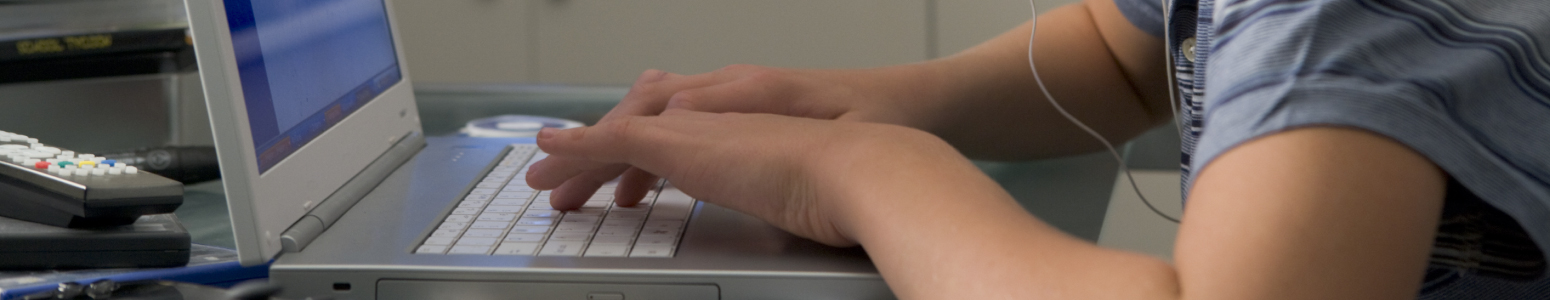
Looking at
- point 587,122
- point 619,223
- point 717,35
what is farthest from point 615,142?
point 717,35

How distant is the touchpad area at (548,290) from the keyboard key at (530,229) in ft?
0.22

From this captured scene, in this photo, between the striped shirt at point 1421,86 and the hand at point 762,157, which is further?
the hand at point 762,157

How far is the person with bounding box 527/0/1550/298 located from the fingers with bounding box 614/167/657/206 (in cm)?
2

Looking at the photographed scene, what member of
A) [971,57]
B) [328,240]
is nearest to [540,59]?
[971,57]

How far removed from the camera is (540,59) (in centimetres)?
238

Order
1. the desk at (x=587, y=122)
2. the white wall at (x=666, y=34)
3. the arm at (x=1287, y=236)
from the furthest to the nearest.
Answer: the white wall at (x=666, y=34), the desk at (x=587, y=122), the arm at (x=1287, y=236)

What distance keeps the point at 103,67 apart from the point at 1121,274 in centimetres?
70

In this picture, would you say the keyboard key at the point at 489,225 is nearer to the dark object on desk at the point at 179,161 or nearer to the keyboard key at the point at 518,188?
the keyboard key at the point at 518,188

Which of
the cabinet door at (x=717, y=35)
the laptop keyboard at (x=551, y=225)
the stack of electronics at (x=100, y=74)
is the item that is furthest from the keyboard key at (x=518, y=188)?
the cabinet door at (x=717, y=35)

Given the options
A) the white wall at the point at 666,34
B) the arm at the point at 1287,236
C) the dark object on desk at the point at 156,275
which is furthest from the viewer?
the white wall at the point at 666,34

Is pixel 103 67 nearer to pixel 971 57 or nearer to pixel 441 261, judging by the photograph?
pixel 441 261

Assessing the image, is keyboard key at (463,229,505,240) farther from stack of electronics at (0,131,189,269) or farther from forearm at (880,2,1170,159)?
forearm at (880,2,1170,159)

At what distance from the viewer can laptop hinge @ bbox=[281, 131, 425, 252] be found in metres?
0.45

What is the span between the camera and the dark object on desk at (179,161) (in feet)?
2.19
